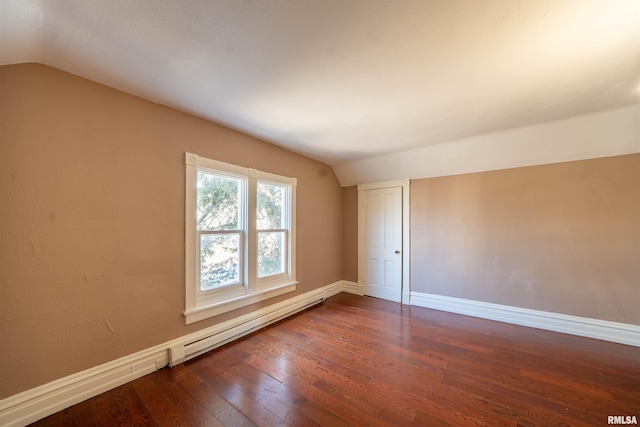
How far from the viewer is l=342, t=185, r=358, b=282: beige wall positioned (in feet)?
15.3

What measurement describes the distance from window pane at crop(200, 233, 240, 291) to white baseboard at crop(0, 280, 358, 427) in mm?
474

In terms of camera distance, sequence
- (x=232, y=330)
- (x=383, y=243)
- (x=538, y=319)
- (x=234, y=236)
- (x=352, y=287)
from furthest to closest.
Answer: (x=352, y=287) < (x=383, y=243) < (x=538, y=319) < (x=234, y=236) < (x=232, y=330)

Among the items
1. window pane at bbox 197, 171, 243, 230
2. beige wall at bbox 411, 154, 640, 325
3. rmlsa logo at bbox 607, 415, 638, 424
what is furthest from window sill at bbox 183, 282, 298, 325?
rmlsa logo at bbox 607, 415, 638, 424

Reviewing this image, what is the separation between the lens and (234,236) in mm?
2889

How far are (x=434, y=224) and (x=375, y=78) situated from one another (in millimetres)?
2784

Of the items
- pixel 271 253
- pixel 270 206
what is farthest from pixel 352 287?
pixel 270 206

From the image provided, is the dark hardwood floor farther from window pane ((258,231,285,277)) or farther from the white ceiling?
the white ceiling

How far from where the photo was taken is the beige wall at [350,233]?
4.68m

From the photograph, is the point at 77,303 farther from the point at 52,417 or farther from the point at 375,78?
the point at 375,78

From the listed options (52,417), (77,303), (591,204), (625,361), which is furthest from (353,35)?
(625,361)

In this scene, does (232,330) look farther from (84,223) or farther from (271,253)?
(84,223)

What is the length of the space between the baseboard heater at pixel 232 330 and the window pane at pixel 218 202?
1.13m

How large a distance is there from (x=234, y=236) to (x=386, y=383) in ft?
7.13

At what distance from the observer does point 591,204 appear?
9.42ft
